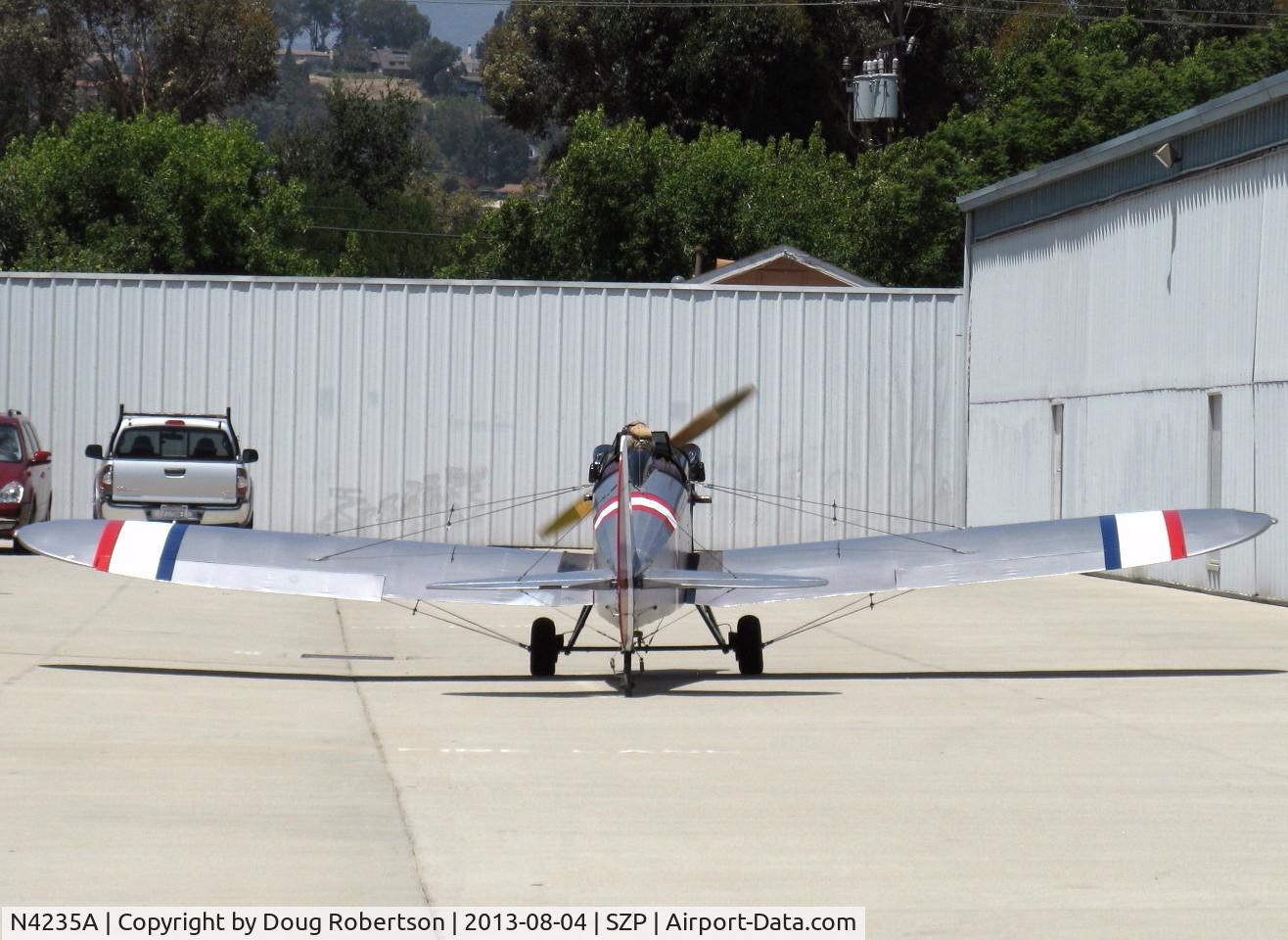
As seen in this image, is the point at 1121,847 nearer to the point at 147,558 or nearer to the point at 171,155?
the point at 147,558

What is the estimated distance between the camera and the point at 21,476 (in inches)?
1016

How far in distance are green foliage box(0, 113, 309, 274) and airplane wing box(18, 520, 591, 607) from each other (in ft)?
130

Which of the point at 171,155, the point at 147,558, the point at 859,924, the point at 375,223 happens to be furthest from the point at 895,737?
the point at 375,223

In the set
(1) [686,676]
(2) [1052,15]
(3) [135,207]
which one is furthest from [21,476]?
(2) [1052,15]

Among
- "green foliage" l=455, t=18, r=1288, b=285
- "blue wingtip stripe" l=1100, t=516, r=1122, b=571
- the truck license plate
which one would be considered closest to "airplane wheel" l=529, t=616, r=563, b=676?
"blue wingtip stripe" l=1100, t=516, r=1122, b=571

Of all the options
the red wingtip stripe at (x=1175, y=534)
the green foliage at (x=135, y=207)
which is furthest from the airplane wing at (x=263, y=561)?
the green foliage at (x=135, y=207)

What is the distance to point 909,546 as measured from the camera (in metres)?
13.8

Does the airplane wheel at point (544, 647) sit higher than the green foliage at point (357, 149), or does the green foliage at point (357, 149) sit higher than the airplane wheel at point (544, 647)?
the green foliage at point (357, 149)

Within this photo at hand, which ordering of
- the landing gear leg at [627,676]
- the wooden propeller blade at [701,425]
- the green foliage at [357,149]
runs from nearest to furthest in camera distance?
the landing gear leg at [627,676] → the wooden propeller blade at [701,425] → the green foliage at [357,149]

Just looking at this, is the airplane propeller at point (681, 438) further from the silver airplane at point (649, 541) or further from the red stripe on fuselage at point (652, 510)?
the red stripe on fuselage at point (652, 510)

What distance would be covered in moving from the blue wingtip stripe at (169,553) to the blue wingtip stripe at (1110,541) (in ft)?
21.3

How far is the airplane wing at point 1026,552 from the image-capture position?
13.2 m

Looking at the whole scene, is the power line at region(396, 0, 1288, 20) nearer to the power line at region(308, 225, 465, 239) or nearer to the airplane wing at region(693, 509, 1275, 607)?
the power line at region(308, 225, 465, 239)

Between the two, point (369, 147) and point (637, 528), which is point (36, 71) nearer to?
point (369, 147)
